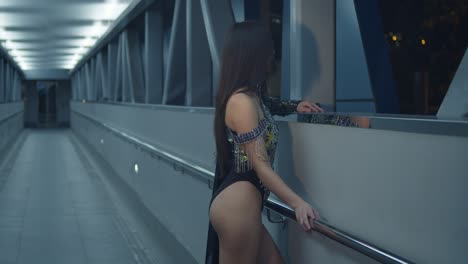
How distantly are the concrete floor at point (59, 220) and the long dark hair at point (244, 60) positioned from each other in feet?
11.0

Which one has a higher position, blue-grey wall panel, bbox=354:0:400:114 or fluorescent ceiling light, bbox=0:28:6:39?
fluorescent ceiling light, bbox=0:28:6:39

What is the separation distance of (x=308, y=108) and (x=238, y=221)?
68 cm

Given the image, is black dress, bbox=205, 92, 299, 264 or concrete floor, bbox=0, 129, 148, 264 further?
concrete floor, bbox=0, 129, 148, 264

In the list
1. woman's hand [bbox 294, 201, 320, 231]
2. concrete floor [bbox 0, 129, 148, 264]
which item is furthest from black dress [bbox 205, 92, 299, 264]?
concrete floor [bbox 0, 129, 148, 264]

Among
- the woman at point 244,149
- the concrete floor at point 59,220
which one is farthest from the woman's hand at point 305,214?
the concrete floor at point 59,220

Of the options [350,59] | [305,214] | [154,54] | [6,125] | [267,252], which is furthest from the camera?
[6,125]

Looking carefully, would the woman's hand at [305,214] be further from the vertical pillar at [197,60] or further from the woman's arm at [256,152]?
the vertical pillar at [197,60]

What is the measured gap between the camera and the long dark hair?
2586 millimetres

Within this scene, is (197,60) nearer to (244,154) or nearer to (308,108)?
(308,108)

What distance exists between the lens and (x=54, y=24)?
52.4 ft

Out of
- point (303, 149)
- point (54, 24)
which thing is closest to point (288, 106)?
point (303, 149)

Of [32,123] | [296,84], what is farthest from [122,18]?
[32,123]

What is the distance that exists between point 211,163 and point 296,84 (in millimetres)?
1582

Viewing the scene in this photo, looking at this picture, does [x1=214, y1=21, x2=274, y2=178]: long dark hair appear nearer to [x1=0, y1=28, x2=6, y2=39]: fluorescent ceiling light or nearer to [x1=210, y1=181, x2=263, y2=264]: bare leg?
[x1=210, y1=181, x2=263, y2=264]: bare leg
